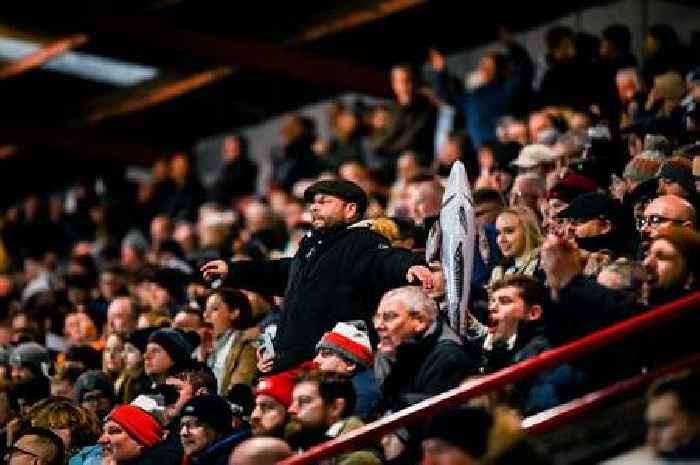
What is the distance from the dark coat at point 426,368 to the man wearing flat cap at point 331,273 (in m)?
1.24

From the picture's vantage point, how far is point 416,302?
12.2 meters

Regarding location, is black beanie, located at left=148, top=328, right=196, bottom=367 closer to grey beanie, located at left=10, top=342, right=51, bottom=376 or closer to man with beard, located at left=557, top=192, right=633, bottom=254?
grey beanie, located at left=10, top=342, right=51, bottom=376

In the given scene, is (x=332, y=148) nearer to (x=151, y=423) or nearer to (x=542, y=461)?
(x=151, y=423)

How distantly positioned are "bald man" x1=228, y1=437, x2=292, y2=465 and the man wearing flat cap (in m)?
2.32

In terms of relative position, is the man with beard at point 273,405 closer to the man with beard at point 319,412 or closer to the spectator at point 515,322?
the man with beard at point 319,412

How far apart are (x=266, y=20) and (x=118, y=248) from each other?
9.56 ft

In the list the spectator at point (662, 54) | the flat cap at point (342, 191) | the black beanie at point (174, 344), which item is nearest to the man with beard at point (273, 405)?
the flat cap at point (342, 191)

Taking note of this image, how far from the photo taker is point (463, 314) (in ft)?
43.1

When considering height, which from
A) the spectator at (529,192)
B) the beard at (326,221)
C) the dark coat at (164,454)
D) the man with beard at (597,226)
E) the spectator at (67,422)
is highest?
the spectator at (529,192)

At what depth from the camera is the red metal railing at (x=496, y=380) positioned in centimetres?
1088

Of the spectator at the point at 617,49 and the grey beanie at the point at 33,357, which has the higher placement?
the spectator at the point at 617,49

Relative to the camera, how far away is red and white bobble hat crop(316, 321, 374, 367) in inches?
503

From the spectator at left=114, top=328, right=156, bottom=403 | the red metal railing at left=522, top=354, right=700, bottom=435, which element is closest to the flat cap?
the spectator at left=114, top=328, right=156, bottom=403

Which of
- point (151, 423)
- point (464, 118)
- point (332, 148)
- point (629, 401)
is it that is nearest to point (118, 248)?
point (332, 148)
